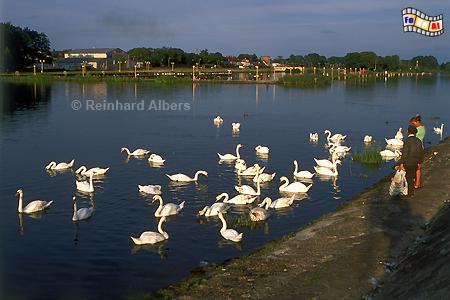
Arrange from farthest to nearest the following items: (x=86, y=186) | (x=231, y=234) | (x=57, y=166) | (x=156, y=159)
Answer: (x=156, y=159) < (x=57, y=166) < (x=86, y=186) < (x=231, y=234)

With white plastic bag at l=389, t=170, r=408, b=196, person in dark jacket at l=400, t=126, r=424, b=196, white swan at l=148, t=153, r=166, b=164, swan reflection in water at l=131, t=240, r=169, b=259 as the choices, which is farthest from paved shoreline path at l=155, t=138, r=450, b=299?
white swan at l=148, t=153, r=166, b=164

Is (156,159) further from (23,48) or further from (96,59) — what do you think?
(96,59)

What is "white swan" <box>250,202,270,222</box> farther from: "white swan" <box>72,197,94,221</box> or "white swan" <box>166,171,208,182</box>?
"white swan" <box>166,171,208,182</box>

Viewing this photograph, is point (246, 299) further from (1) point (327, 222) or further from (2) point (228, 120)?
(2) point (228, 120)

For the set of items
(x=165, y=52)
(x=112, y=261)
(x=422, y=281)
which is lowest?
(x=112, y=261)

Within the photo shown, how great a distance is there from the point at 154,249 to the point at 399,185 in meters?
6.76

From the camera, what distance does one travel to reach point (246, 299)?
984cm

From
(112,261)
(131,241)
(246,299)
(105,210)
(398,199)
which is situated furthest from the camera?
(105,210)

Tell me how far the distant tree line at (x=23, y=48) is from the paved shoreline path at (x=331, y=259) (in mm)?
92339

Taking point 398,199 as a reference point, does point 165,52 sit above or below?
above

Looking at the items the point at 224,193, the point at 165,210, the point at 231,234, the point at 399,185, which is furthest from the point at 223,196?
the point at 399,185

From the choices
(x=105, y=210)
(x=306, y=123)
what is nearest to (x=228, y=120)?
(x=306, y=123)

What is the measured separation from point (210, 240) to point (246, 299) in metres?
4.46

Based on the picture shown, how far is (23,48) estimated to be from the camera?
10688cm
